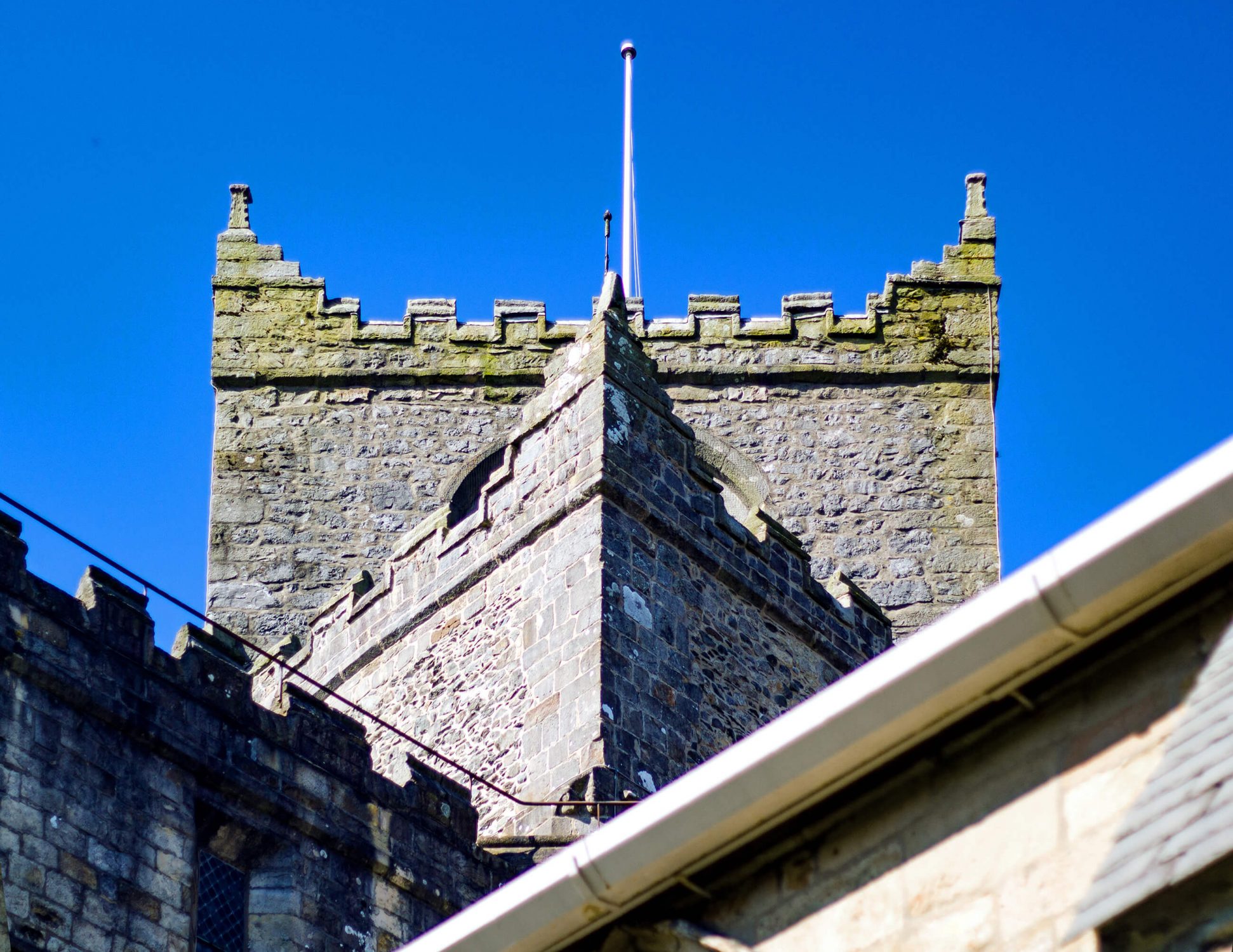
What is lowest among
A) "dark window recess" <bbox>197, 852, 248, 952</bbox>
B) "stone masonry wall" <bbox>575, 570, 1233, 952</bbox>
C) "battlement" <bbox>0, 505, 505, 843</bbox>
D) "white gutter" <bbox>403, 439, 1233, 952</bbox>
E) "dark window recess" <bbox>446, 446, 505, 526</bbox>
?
"stone masonry wall" <bbox>575, 570, 1233, 952</bbox>

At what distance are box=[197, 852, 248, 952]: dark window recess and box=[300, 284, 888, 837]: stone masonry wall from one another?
2.42 metres

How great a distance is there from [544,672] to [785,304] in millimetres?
12336

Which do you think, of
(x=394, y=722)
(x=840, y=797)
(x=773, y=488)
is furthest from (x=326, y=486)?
(x=840, y=797)

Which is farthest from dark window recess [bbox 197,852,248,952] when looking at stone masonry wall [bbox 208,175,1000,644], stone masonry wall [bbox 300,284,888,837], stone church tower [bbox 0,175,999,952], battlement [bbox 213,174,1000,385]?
battlement [bbox 213,174,1000,385]

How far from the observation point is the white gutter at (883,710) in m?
6.26

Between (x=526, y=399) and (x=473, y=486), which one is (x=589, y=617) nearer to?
(x=473, y=486)

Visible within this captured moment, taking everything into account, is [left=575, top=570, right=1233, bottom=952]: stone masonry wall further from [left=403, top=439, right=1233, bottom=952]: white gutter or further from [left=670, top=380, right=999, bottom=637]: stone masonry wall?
[left=670, top=380, right=999, bottom=637]: stone masonry wall

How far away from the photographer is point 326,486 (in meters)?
25.9

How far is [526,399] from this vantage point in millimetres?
26656

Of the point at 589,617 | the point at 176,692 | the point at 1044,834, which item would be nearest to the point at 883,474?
the point at 589,617

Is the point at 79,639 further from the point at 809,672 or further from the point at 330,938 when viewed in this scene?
the point at 809,672

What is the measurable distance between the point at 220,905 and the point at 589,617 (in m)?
3.82

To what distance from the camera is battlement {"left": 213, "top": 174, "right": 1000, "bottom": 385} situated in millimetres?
27094

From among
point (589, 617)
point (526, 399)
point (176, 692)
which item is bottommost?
point (176, 692)
